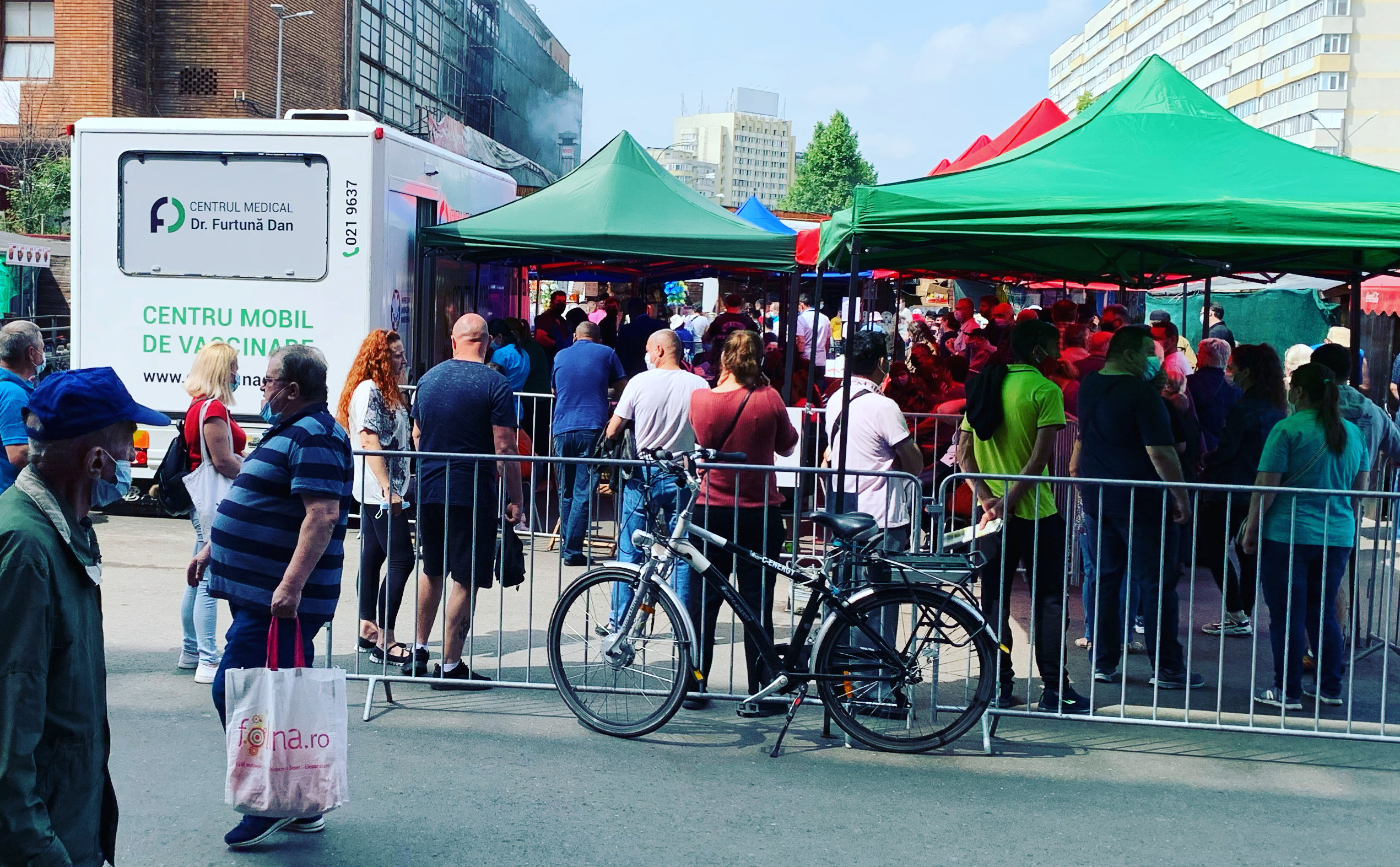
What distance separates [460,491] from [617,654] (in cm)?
118

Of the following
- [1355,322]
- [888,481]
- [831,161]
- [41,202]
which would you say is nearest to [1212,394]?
[1355,322]

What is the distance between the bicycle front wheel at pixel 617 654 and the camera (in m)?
5.67

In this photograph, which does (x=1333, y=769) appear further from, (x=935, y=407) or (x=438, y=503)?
(x=935, y=407)

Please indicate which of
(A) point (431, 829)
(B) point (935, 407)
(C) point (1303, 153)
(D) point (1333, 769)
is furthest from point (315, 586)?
(B) point (935, 407)

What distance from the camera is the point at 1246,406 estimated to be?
24.0 ft

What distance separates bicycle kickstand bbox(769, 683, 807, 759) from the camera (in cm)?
560

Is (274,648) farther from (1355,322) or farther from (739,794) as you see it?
(1355,322)

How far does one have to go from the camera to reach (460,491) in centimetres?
629

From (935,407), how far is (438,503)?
493 cm

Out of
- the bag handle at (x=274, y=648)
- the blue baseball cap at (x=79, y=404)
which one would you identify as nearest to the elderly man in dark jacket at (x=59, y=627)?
the blue baseball cap at (x=79, y=404)

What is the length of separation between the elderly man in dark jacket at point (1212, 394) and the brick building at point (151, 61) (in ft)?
84.6

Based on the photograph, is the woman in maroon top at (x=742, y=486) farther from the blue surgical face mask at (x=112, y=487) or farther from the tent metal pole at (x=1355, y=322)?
the tent metal pole at (x=1355, y=322)

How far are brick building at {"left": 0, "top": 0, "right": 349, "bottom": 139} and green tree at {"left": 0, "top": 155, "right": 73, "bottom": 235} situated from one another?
1063 millimetres

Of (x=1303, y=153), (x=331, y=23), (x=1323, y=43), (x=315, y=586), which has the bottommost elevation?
(x=315, y=586)
